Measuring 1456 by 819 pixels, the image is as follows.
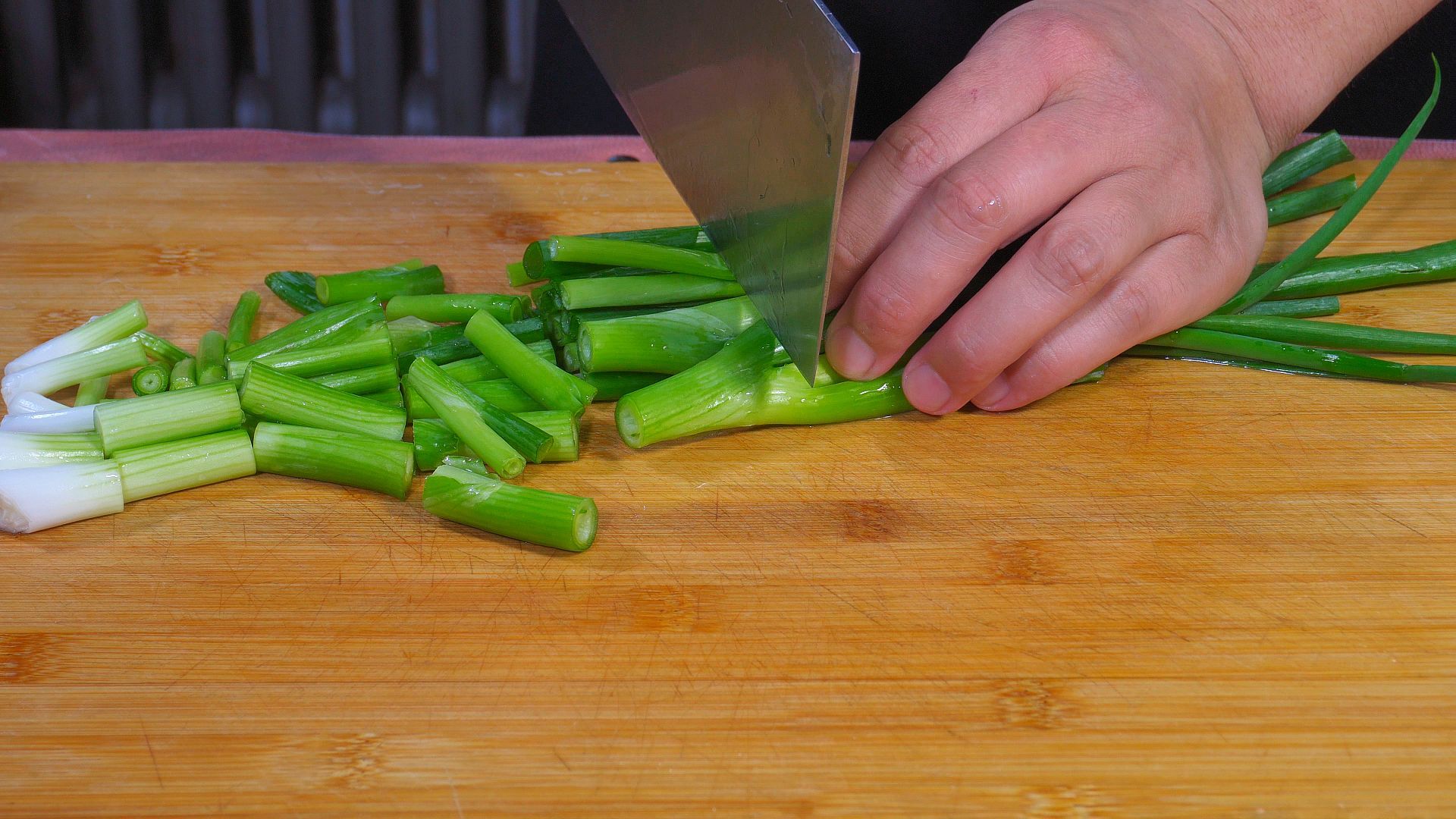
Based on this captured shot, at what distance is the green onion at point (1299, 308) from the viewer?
7.43 ft

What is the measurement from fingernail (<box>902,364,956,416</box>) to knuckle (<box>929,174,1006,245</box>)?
249 millimetres

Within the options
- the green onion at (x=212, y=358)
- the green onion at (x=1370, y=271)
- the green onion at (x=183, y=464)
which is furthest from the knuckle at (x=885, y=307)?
the green onion at (x=212, y=358)

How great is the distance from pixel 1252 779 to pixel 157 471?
1617mm

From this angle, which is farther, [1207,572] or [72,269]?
[72,269]

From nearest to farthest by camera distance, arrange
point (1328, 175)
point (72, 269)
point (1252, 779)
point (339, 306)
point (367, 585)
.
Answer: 1. point (1252, 779)
2. point (367, 585)
3. point (339, 306)
4. point (72, 269)
5. point (1328, 175)

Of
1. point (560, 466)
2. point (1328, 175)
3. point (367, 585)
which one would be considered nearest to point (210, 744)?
point (367, 585)

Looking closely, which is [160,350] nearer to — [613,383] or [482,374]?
[482,374]

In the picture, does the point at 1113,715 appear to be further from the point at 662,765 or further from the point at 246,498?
the point at 246,498

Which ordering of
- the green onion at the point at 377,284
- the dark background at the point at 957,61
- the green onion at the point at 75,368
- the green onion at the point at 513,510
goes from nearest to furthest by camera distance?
the green onion at the point at 513,510, the green onion at the point at 75,368, the green onion at the point at 377,284, the dark background at the point at 957,61

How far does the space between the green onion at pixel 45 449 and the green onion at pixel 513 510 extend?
585 mm

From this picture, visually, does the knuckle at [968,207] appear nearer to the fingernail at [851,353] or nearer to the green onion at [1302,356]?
the fingernail at [851,353]

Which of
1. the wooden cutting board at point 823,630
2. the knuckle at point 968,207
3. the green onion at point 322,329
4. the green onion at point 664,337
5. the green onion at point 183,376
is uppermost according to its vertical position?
the knuckle at point 968,207

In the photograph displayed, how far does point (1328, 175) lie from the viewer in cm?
288

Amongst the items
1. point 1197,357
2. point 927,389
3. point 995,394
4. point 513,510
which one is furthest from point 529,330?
point 1197,357
